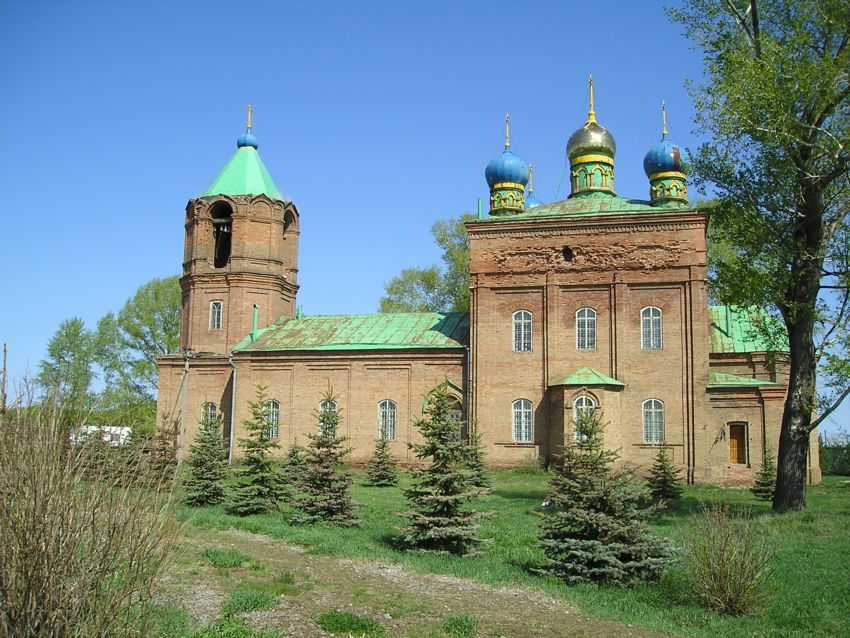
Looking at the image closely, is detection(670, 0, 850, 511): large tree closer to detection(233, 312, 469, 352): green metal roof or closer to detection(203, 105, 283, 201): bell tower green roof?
detection(233, 312, 469, 352): green metal roof

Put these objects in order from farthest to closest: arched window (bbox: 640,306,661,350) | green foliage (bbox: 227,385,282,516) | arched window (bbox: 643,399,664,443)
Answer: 1. arched window (bbox: 640,306,661,350)
2. arched window (bbox: 643,399,664,443)
3. green foliage (bbox: 227,385,282,516)

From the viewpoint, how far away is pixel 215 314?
32344mm

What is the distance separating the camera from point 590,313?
1040 inches

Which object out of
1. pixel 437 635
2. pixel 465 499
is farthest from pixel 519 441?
pixel 437 635

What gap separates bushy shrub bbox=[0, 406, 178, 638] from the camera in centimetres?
515

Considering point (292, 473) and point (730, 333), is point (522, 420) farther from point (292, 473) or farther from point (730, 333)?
point (292, 473)

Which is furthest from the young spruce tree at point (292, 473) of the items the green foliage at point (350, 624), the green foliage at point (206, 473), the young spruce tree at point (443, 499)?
the green foliage at point (350, 624)

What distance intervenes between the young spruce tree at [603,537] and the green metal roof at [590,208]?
1663 cm

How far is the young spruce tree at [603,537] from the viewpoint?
10.5 m

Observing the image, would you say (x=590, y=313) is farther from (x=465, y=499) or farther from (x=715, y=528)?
(x=715, y=528)

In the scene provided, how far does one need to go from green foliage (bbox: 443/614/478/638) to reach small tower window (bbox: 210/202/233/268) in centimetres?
2636

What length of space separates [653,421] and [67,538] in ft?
73.0

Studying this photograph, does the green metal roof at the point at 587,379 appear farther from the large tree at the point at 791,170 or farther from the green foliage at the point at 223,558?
the green foliage at the point at 223,558

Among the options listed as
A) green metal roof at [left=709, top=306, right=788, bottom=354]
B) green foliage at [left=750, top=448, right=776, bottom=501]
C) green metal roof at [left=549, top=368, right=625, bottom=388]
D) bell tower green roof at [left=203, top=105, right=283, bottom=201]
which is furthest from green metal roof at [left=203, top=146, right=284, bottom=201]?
green foliage at [left=750, top=448, right=776, bottom=501]
